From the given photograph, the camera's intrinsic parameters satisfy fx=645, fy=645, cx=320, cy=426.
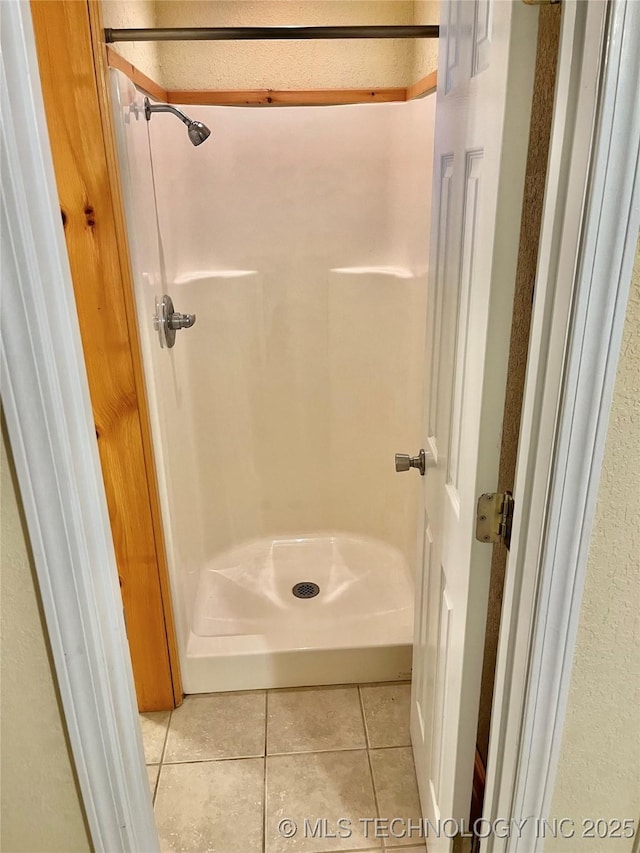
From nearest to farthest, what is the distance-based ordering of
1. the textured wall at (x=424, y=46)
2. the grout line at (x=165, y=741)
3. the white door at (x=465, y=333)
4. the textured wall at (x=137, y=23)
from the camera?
the white door at (x=465, y=333) → the textured wall at (x=137, y=23) → the grout line at (x=165, y=741) → the textured wall at (x=424, y=46)

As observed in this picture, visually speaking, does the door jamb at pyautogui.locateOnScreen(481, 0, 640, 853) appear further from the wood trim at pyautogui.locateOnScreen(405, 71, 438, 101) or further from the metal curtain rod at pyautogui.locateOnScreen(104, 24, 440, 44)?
the wood trim at pyautogui.locateOnScreen(405, 71, 438, 101)

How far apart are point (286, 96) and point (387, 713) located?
1948 millimetres

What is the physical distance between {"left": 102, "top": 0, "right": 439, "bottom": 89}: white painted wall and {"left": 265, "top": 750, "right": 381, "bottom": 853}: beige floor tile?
2.04 m

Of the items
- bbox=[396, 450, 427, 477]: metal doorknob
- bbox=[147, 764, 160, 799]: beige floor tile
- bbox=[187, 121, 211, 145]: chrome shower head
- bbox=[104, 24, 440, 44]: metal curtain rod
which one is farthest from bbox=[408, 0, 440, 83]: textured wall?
bbox=[147, 764, 160, 799]: beige floor tile

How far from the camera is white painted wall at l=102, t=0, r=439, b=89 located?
2076mm

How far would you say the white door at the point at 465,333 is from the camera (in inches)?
30.4

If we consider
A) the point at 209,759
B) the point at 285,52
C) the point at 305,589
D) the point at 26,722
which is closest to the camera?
Result: the point at 26,722

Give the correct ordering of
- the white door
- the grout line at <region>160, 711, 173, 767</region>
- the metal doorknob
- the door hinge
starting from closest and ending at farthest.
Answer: the white door → the door hinge → the metal doorknob → the grout line at <region>160, 711, 173, 767</region>

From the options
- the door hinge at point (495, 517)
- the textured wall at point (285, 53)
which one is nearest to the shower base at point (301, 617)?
the door hinge at point (495, 517)

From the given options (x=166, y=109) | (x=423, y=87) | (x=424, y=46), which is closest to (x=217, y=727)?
(x=166, y=109)

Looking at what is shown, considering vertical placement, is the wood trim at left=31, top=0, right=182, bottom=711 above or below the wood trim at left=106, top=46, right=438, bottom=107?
below

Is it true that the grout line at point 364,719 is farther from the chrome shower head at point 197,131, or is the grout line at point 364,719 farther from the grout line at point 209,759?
the chrome shower head at point 197,131

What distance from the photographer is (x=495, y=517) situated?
93 cm

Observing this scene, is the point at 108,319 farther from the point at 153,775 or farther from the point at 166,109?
the point at 153,775
